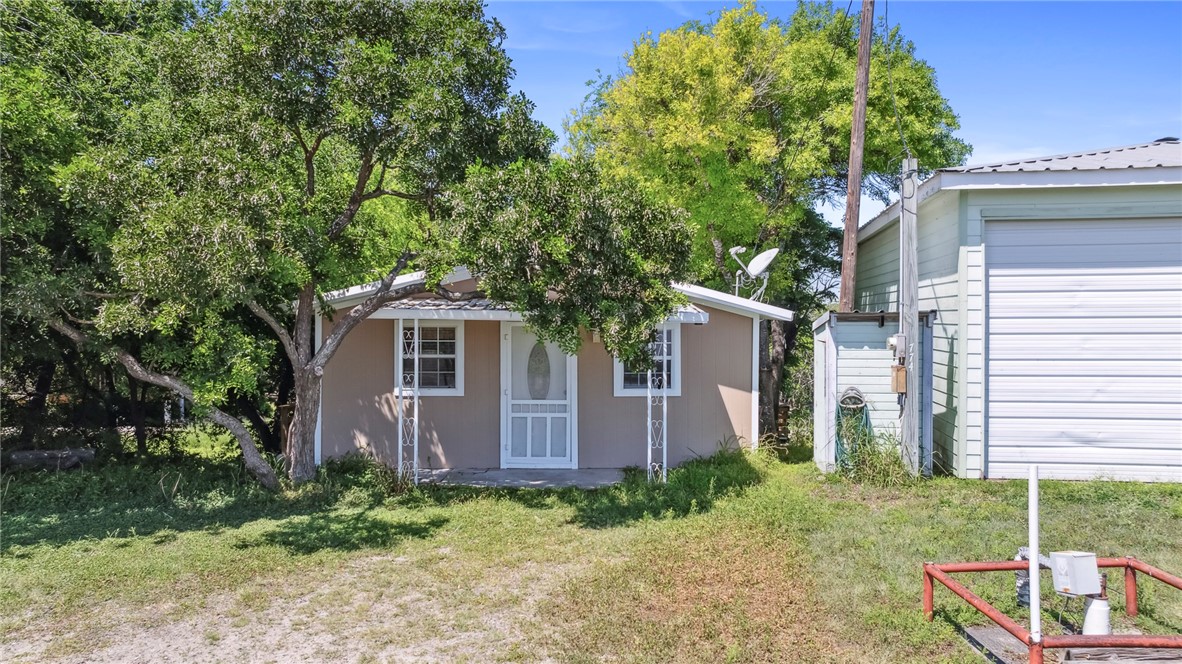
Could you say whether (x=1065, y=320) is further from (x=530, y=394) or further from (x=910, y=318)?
(x=530, y=394)

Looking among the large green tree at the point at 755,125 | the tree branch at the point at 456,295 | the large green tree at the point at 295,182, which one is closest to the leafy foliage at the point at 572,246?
the large green tree at the point at 295,182

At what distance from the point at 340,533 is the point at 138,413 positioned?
504 cm

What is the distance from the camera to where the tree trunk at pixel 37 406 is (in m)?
9.16

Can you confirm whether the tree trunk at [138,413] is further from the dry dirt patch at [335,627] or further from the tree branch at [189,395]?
the dry dirt patch at [335,627]

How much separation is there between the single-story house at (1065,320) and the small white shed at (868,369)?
441 millimetres

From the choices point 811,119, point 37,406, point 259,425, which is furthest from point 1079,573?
point 811,119

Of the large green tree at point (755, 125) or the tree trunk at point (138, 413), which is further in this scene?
the large green tree at point (755, 125)

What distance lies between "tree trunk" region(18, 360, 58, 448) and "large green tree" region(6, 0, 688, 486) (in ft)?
7.01

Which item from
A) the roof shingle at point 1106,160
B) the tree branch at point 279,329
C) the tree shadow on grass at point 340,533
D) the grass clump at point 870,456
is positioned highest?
the roof shingle at point 1106,160

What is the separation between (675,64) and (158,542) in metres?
11.7

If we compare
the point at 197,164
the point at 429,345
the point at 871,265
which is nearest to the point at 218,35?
the point at 197,164

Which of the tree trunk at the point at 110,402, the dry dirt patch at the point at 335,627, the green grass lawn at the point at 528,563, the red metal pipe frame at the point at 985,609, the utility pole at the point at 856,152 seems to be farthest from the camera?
the tree trunk at the point at 110,402

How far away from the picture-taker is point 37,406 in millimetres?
9320

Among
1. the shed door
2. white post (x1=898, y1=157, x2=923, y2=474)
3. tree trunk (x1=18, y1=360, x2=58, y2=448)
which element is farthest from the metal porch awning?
tree trunk (x1=18, y1=360, x2=58, y2=448)
